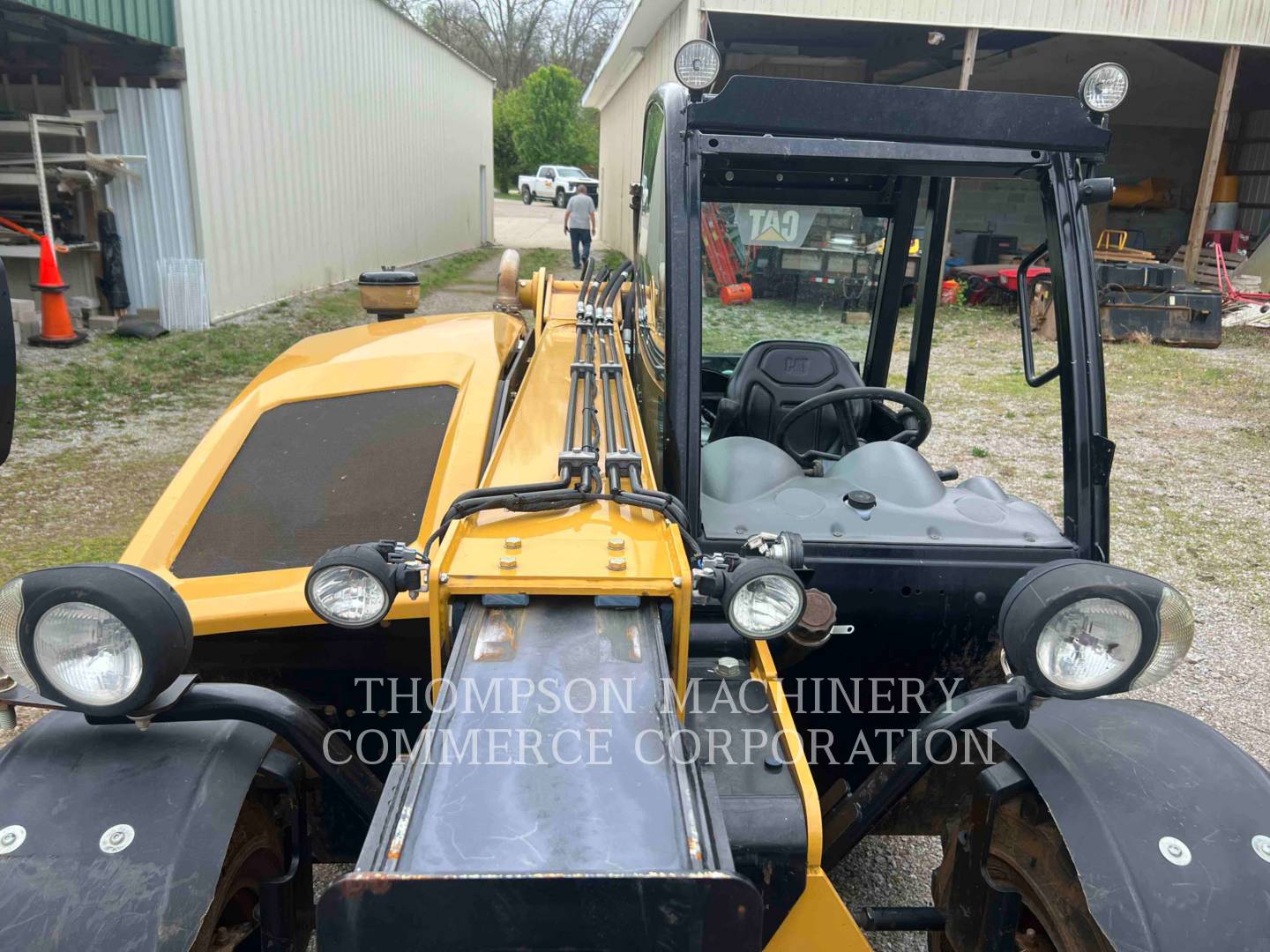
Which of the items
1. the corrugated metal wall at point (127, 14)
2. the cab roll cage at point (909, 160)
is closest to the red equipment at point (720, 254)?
the cab roll cage at point (909, 160)

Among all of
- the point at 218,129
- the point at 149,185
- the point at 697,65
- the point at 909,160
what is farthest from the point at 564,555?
the point at 218,129

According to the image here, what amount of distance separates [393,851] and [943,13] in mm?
15270

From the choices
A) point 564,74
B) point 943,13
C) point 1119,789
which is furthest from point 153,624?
point 564,74

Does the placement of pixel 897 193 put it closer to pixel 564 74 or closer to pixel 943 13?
pixel 943 13

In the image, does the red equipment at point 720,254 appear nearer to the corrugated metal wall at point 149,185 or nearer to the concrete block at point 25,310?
the concrete block at point 25,310

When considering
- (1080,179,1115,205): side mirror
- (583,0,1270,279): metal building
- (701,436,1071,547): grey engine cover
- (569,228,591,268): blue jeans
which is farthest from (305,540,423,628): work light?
(569,228,591,268): blue jeans

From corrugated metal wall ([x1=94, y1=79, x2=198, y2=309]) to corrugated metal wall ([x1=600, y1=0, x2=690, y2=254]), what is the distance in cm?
604

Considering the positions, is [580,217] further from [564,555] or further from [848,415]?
[564,555]

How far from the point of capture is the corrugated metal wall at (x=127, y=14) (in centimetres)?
895

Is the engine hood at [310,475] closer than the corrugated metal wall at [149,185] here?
Yes

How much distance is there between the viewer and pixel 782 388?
12.0ft

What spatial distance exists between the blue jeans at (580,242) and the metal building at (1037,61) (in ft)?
5.01

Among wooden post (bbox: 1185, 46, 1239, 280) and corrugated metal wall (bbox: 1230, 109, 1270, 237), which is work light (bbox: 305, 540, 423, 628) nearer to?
wooden post (bbox: 1185, 46, 1239, 280)

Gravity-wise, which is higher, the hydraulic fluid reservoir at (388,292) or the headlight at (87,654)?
the hydraulic fluid reservoir at (388,292)
